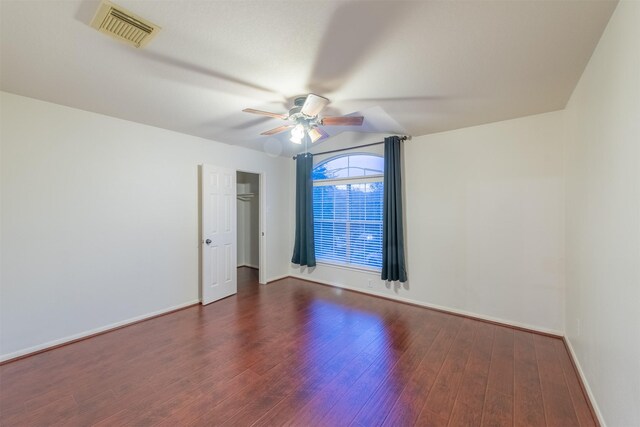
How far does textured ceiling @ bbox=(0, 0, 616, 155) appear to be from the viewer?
1.53 metres

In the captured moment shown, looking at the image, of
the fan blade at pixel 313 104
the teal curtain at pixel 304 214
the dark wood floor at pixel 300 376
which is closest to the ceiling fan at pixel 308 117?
the fan blade at pixel 313 104

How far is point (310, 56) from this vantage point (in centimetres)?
199

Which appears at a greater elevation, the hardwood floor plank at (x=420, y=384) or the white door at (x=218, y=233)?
the white door at (x=218, y=233)

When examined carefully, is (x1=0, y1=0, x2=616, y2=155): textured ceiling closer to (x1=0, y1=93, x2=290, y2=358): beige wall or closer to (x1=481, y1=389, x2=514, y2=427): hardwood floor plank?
(x1=0, y1=93, x2=290, y2=358): beige wall

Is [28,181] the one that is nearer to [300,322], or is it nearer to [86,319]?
[86,319]

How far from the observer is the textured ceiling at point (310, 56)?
5.03 feet

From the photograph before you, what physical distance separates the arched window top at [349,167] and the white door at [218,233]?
5.51 ft

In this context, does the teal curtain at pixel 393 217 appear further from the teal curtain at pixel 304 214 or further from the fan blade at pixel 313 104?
the fan blade at pixel 313 104

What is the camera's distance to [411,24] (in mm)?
1636

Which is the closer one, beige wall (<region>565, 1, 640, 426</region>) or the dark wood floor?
beige wall (<region>565, 1, 640, 426</region>)

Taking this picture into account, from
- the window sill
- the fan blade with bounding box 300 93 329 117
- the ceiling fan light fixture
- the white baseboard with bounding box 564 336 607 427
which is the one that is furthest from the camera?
the window sill

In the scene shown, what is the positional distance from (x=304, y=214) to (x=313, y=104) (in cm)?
284

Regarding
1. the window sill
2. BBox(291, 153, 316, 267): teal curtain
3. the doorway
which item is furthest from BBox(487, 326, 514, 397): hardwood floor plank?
the doorway

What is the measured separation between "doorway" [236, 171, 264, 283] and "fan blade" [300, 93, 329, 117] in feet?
13.1
